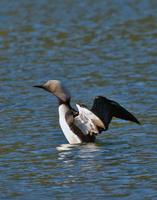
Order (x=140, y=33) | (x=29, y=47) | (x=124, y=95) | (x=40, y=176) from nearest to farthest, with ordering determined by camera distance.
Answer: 1. (x=40, y=176)
2. (x=124, y=95)
3. (x=29, y=47)
4. (x=140, y=33)

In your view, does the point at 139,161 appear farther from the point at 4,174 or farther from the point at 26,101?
the point at 26,101

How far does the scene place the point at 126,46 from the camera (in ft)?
85.1

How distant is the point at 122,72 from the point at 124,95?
2972 mm

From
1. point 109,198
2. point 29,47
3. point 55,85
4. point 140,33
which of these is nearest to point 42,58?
point 29,47

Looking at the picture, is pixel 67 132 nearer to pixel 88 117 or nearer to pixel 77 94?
pixel 88 117

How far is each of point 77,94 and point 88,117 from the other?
4.67 meters

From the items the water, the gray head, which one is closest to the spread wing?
the water

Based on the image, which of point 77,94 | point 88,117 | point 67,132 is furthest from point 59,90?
point 77,94

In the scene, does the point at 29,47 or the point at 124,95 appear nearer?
the point at 124,95

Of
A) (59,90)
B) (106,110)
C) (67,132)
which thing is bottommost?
(67,132)

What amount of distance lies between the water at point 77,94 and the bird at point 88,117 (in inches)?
8.9

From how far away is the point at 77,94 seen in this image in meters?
19.0

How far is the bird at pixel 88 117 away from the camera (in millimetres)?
14250

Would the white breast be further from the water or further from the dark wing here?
the dark wing
